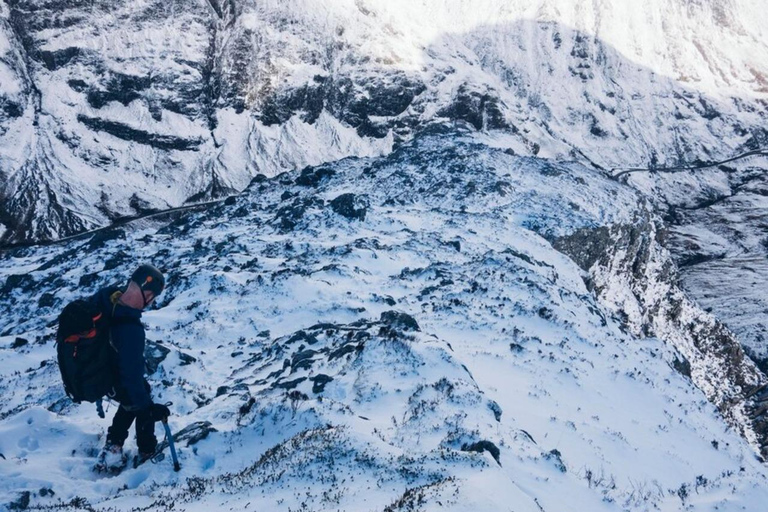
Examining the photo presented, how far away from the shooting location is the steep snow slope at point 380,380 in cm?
712

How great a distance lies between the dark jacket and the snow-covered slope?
230 feet

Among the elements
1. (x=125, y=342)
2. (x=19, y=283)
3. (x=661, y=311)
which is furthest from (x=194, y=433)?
(x=661, y=311)

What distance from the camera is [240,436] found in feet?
30.3

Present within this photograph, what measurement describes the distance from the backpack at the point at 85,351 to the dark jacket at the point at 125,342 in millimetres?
90

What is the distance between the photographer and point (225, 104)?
10644 centimetres

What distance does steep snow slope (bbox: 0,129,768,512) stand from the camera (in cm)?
712

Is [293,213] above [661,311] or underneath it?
above

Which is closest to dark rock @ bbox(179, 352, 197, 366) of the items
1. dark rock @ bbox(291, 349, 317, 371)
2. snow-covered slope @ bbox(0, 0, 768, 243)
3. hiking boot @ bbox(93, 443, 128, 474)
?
dark rock @ bbox(291, 349, 317, 371)

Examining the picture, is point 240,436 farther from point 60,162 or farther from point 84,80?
point 84,80

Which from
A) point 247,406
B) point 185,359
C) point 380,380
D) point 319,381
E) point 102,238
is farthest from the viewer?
point 102,238

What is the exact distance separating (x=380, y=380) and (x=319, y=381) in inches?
49.9

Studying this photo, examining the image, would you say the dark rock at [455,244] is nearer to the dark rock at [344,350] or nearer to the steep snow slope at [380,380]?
the steep snow slope at [380,380]

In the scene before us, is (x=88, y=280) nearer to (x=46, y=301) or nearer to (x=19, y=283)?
(x=46, y=301)

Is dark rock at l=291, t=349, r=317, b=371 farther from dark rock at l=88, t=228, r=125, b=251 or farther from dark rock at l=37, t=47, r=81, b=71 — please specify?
dark rock at l=37, t=47, r=81, b=71
